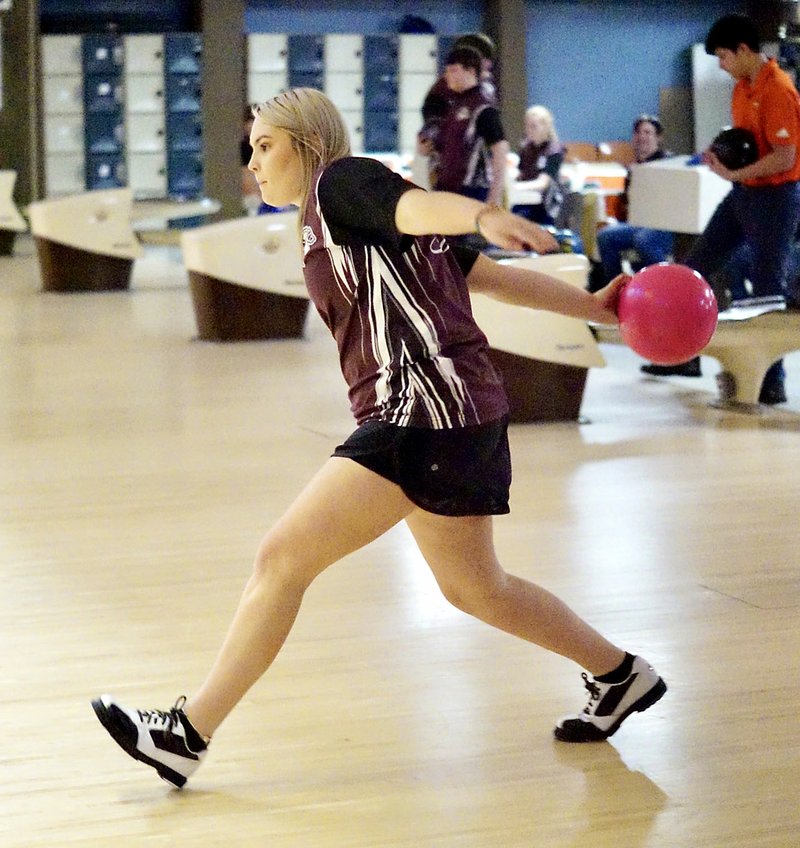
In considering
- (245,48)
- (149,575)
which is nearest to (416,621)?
(149,575)

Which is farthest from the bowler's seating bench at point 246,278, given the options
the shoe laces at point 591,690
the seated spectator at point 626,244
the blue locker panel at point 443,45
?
the blue locker panel at point 443,45

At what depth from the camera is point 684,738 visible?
8.22 feet

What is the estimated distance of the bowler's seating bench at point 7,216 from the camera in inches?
496

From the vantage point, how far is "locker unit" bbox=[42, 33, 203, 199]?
1527cm

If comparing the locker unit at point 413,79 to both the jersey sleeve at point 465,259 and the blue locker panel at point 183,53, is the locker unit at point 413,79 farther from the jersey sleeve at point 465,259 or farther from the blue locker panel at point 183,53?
the jersey sleeve at point 465,259

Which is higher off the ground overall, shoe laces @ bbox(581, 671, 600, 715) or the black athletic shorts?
the black athletic shorts

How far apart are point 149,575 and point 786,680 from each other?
5.12 ft

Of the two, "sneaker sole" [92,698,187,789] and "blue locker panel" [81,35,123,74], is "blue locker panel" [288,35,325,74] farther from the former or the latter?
"sneaker sole" [92,698,187,789]

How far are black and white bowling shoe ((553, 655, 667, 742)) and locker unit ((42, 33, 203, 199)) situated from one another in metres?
13.7

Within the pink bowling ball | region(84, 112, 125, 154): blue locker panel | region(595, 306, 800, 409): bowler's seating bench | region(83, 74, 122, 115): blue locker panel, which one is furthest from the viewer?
region(84, 112, 125, 154): blue locker panel

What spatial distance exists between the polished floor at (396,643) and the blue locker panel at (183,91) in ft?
33.2

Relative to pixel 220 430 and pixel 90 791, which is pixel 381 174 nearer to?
pixel 90 791

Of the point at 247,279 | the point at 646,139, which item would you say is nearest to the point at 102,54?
the point at 646,139

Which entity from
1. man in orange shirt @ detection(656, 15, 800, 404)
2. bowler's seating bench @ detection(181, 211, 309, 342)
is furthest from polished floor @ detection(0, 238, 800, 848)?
bowler's seating bench @ detection(181, 211, 309, 342)
